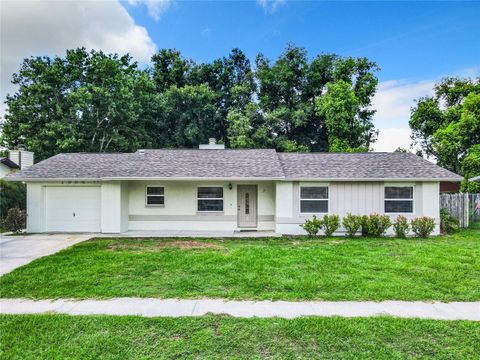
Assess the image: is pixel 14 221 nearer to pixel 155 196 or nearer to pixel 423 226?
pixel 155 196

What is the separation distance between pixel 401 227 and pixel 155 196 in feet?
36.0

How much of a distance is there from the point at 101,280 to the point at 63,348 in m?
2.73

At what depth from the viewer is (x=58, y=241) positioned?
11.3 metres

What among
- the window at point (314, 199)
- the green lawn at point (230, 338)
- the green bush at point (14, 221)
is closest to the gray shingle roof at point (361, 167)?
the window at point (314, 199)

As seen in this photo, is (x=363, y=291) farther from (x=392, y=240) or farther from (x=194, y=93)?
(x=194, y=93)

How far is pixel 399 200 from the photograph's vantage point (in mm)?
12867

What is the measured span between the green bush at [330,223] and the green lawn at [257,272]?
1.60 meters

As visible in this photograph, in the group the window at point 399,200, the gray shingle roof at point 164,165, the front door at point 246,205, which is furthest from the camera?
the front door at point 246,205

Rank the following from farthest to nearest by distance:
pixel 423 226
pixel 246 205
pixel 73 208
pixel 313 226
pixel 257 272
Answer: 1. pixel 246 205
2. pixel 73 208
3. pixel 313 226
4. pixel 423 226
5. pixel 257 272

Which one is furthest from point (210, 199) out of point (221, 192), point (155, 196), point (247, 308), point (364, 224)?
point (247, 308)

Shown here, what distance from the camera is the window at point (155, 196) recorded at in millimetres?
13852

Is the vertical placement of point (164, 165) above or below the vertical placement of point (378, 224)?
above

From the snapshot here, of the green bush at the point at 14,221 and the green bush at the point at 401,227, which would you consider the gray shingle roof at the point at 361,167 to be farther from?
the green bush at the point at 14,221

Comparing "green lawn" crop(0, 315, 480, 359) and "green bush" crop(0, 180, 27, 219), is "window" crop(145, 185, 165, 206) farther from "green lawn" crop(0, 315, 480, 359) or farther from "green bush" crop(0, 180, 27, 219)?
"green lawn" crop(0, 315, 480, 359)
